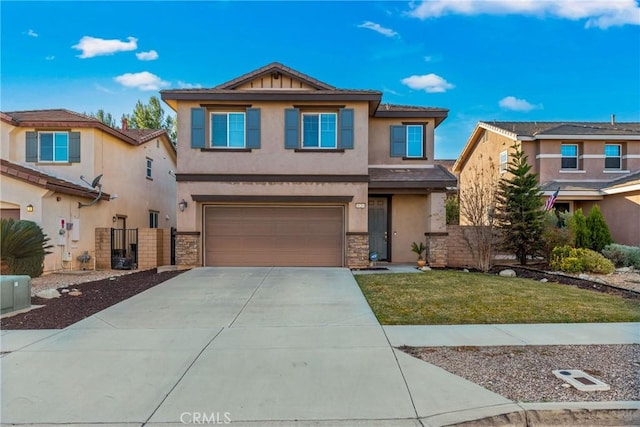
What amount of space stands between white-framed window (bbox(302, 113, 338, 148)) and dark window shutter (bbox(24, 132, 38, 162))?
1095 centimetres

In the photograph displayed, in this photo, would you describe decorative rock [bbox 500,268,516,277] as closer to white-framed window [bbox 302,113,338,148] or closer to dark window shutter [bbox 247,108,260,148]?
white-framed window [bbox 302,113,338,148]

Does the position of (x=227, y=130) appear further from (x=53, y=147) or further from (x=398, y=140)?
(x=53, y=147)

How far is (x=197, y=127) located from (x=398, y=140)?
7.73m

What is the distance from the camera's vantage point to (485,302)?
341 inches

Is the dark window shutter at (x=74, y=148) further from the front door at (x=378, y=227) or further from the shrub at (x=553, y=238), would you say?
the shrub at (x=553, y=238)

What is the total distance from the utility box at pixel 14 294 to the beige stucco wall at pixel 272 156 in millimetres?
6857

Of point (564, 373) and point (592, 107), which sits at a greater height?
point (592, 107)

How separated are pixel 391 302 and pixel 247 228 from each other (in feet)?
24.3

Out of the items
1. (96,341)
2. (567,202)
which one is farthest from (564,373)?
(567,202)

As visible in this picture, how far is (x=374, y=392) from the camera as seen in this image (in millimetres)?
4336

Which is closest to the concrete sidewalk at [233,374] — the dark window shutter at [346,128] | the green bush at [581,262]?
the dark window shutter at [346,128]

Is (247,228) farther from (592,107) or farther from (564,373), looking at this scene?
(592,107)

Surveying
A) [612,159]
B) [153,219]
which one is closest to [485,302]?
[612,159]

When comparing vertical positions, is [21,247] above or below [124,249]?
above
